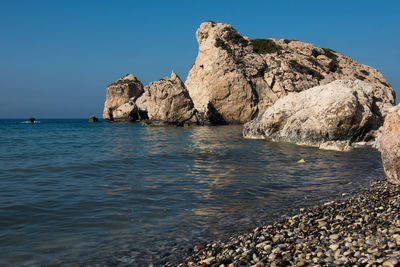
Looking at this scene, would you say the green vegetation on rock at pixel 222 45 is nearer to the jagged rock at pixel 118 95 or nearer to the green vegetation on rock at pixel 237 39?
the green vegetation on rock at pixel 237 39

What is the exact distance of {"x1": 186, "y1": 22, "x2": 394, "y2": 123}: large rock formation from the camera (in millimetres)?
59094

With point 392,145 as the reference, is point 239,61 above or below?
above

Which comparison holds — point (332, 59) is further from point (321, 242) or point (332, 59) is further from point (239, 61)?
point (321, 242)

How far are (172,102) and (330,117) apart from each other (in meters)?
34.4

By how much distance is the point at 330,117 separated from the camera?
70.2ft

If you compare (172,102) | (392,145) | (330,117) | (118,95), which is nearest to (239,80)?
(172,102)

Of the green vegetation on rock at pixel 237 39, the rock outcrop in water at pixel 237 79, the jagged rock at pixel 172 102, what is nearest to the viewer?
the jagged rock at pixel 172 102

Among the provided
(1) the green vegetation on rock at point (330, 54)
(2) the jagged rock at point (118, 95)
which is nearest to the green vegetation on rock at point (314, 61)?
(1) the green vegetation on rock at point (330, 54)

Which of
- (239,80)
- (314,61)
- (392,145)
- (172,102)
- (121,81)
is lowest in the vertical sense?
(392,145)

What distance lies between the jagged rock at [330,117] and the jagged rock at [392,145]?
35.6 feet

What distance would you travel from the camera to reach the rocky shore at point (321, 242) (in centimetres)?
440

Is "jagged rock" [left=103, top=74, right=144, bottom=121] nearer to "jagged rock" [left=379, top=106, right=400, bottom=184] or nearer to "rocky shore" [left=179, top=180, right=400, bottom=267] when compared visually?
"jagged rock" [left=379, top=106, right=400, bottom=184]

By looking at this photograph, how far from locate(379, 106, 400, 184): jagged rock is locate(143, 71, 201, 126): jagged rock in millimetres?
44380

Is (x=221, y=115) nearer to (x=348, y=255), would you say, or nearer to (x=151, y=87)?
(x=151, y=87)
